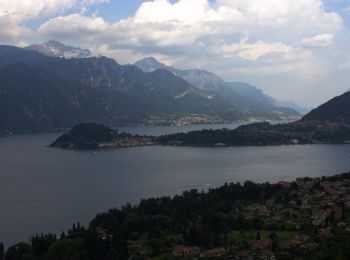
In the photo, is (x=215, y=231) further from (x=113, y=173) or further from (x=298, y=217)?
(x=113, y=173)

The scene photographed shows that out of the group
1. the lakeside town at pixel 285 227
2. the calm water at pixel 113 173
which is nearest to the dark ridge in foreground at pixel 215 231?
the lakeside town at pixel 285 227

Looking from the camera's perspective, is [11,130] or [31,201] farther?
[11,130]

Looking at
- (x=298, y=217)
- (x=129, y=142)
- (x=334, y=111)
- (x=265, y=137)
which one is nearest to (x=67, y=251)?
(x=298, y=217)

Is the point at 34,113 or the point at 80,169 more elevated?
the point at 34,113

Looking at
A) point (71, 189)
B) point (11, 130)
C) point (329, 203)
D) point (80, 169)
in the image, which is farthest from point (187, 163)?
point (11, 130)

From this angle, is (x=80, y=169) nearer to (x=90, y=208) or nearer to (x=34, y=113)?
(x=90, y=208)
